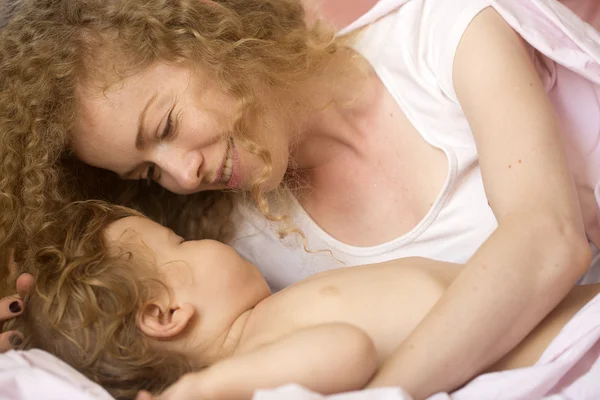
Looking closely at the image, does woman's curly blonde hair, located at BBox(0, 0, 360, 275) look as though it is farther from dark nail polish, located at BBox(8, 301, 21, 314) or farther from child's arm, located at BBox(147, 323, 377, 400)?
child's arm, located at BBox(147, 323, 377, 400)

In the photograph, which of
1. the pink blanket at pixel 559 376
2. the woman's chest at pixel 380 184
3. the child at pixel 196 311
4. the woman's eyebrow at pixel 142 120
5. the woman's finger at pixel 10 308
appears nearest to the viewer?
the pink blanket at pixel 559 376

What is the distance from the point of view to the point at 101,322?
104 centimetres

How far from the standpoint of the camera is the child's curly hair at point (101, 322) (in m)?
1.03

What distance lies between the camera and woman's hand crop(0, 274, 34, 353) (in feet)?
3.45

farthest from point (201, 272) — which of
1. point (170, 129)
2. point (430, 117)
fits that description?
point (430, 117)

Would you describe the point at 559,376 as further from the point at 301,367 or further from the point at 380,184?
the point at 380,184

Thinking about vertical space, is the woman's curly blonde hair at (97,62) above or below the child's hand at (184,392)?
above

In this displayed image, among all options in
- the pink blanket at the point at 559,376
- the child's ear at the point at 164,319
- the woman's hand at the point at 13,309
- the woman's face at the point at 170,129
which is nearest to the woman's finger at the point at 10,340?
the woman's hand at the point at 13,309

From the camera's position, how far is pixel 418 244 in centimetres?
133

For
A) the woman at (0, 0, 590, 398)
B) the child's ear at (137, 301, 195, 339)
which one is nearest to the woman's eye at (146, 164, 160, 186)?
the woman at (0, 0, 590, 398)

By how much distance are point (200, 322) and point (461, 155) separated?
1.82 feet

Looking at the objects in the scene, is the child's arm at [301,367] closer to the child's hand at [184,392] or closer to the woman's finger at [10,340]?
the child's hand at [184,392]

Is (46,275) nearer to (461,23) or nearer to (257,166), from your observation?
(257,166)

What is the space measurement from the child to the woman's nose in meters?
0.11
